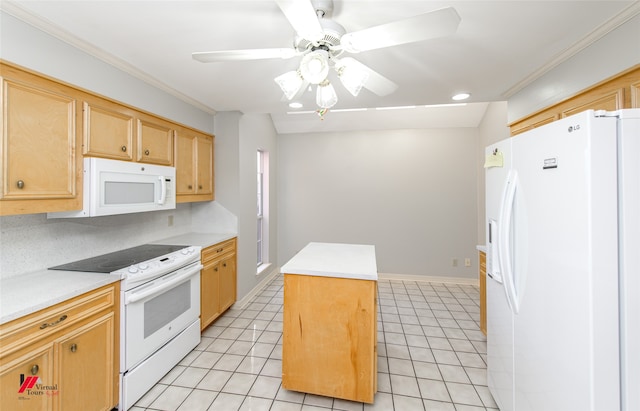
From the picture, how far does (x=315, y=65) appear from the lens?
128cm

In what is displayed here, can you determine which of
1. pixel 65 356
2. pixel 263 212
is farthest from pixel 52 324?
pixel 263 212

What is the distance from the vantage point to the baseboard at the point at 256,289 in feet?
11.2

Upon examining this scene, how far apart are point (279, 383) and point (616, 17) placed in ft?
10.3

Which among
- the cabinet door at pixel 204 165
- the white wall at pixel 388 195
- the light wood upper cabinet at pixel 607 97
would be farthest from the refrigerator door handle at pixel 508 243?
the white wall at pixel 388 195

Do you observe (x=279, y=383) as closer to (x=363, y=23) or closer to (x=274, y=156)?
(x=363, y=23)

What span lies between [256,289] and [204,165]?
1.88 meters

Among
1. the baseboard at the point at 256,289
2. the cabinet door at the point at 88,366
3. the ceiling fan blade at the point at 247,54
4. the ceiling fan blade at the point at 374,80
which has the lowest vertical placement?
the baseboard at the point at 256,289

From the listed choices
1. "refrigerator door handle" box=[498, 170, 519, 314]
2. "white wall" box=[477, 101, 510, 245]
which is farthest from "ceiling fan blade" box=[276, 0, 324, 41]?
"white wall" box=[477, 101, 510, 245]

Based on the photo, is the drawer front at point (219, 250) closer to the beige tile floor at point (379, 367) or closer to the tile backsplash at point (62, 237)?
the tile backsplash at point (62, 237)

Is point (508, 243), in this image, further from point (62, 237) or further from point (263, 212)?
point (263, 212)

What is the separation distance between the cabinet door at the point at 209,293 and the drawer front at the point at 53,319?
38.2 inches

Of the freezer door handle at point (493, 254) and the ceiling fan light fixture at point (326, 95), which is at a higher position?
the ceiling fan light fixture at point (326, 95)

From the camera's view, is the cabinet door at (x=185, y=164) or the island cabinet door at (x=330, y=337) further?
the cabinet door at (x=185, y=164)

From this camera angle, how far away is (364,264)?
190 centimetres
